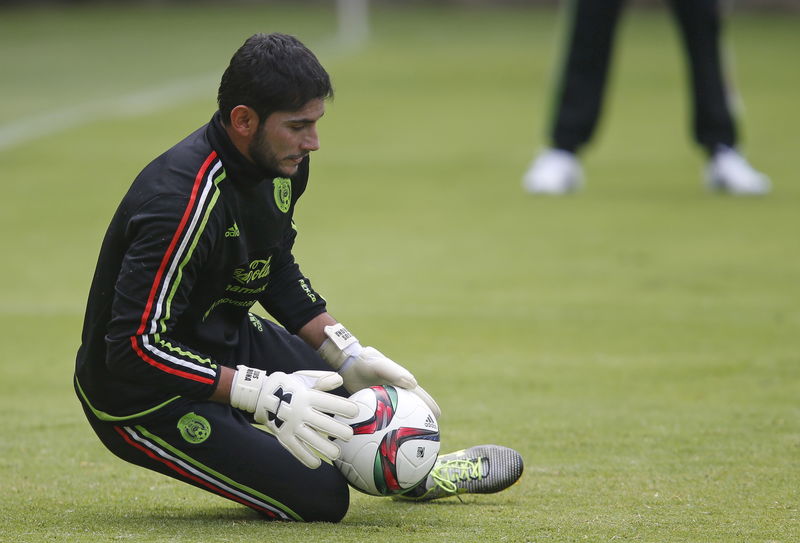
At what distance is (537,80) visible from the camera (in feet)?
56.1

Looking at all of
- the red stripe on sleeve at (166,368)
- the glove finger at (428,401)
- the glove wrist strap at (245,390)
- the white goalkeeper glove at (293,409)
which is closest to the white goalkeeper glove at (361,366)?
the glove finger at (428,401)

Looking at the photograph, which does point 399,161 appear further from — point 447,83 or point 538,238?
point 447,83

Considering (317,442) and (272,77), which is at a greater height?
(272,77)

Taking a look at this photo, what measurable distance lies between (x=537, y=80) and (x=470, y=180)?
608 centimetres

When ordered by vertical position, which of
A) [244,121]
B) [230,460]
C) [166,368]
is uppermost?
[244,121]

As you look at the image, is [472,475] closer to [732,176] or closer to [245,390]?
[245,390]

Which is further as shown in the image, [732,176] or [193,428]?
[732,176]

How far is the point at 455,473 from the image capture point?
4281 mm

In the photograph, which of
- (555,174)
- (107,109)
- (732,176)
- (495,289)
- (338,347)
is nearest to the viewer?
(338,347)

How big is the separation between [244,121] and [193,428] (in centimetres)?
89

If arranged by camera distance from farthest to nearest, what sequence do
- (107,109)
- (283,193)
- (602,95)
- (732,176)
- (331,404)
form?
(107,109), (602,95), (732,176), (283,193), (331,404)

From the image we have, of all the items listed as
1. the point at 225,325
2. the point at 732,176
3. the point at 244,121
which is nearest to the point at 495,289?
the point at 732,176

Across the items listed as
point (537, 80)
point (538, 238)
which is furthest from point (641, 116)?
point (538, 238)

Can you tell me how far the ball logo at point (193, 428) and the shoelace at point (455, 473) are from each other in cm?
77
